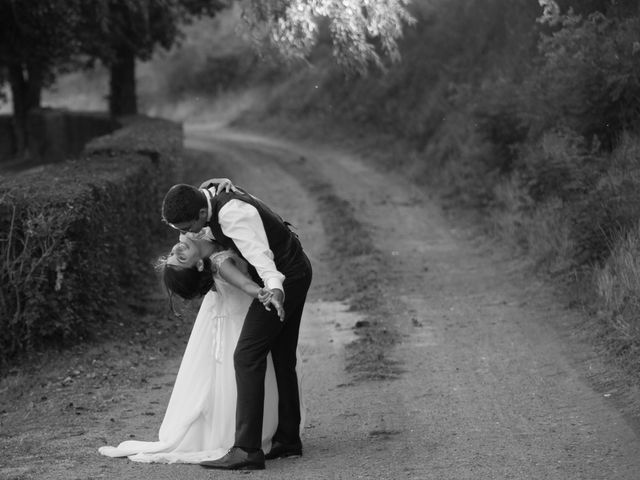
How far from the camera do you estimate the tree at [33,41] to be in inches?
792

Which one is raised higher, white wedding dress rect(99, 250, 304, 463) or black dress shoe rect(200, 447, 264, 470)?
white wedding dress rect(99, 250, 304, 463)

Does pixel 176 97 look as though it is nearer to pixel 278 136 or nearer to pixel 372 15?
pixel 278 136

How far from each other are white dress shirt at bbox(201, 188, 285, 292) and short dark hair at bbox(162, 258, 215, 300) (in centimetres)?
35

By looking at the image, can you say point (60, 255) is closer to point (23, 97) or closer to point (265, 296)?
point (265, 296)

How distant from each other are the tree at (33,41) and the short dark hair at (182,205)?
12062 mm

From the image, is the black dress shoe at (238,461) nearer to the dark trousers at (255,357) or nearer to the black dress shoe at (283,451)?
the dark trousers at (255,357)

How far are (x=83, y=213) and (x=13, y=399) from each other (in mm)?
1822

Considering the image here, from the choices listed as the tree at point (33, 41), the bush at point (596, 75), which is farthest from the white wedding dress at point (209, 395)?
the tree at point (33, 41)

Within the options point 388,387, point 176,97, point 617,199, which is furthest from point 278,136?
point 388,387

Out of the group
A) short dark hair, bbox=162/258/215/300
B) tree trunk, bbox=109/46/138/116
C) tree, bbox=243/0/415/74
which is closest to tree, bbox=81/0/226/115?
tree trunk, bbox=109/46/138/116

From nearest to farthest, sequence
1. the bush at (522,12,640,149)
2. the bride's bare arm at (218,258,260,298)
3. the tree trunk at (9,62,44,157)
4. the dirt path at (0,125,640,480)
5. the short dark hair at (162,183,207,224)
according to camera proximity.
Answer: the short dark hair at (162,183,207,224)
the bride's bare arm at (218,258,260,298)
the dirt path at (0,125,640,480)
the bush at (522,12,640,149)
the tree trunk at (9,62,44,157)

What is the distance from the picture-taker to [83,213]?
9.91m

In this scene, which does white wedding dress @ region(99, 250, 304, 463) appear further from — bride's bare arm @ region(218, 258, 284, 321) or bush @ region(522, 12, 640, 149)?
bush @ region(522, 12, 640, 149)

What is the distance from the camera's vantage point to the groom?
6.16 meters
